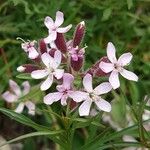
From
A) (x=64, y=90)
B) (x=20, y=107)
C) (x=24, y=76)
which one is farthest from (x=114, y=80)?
(x=20, y=107)

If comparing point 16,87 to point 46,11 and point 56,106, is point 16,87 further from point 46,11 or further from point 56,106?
point 46,11

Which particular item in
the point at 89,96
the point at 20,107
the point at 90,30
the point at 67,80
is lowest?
the point at 20,107

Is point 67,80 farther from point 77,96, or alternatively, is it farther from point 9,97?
point 9,97

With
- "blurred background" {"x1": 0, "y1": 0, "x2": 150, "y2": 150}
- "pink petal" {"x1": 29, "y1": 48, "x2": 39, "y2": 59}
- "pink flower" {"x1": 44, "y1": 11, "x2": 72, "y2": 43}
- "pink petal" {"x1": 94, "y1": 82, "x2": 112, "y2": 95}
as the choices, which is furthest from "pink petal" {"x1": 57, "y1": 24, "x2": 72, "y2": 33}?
"blurred background" {"x1": 0, "y1": 0, "x2": 150, "y2": 150}

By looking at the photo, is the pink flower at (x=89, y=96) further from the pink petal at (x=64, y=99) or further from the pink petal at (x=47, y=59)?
the pink petal at (x=47, y=59)

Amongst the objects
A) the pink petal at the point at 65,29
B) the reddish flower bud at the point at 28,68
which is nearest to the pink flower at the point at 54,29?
the pink petal at the point at 65,29

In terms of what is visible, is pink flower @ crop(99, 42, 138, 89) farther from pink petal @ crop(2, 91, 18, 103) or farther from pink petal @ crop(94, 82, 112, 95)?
pink petal @ crop(2, 91, 18, 103)

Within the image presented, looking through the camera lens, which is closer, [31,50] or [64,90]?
[64,90]

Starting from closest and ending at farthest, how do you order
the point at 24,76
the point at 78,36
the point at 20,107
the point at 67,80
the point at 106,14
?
the point at 67,80 < the point at 78,36 < the point at 24,76 < the point at 20,107 < the point at 106,14
